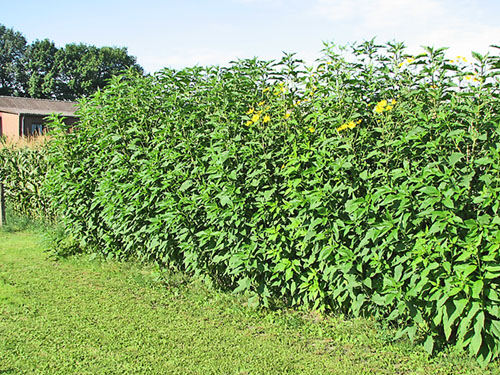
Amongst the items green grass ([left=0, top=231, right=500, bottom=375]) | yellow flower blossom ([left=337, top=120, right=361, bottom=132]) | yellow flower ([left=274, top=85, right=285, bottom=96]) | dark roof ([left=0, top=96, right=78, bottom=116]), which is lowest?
green grass ([left=0, top=231, right=500, bottom=375])

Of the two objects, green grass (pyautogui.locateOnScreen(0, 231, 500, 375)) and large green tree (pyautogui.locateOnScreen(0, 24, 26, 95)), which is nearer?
green grass (pyautogui.locateOnScreen(0, 231, 500, 375))

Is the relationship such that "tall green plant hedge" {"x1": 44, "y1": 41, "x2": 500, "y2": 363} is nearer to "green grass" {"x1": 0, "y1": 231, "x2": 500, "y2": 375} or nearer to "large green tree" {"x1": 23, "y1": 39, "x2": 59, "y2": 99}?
"green grass" {"x1": 0, "y1": 231, "x2": 500, "y2": 375}

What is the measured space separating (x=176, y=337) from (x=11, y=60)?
246 ft

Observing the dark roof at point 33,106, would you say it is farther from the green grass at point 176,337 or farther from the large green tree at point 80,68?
the green grass at point 176,337

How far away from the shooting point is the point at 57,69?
6009 centimetres

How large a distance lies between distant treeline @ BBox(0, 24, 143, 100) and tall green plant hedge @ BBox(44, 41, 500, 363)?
55042 millimetres

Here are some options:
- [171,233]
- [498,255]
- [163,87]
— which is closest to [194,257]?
[171,233]

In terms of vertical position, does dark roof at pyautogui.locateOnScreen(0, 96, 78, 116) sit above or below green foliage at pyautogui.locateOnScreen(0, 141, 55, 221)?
above

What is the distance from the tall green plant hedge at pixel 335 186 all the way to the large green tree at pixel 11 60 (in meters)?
66.7

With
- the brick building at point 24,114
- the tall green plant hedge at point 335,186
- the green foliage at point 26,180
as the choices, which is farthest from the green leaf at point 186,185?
the brick building at point 24,114

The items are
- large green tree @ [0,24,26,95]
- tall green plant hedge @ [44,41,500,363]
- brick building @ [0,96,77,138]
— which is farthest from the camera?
large green tree @ [0,24,26,95]

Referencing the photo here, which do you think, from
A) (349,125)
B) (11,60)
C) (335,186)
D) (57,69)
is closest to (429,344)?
(335,186)

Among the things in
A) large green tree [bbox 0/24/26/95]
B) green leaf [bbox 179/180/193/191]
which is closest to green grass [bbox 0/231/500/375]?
green leaf [bbox 179/180/193/191]

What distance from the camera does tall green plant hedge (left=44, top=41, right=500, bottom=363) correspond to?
3.51 metres
